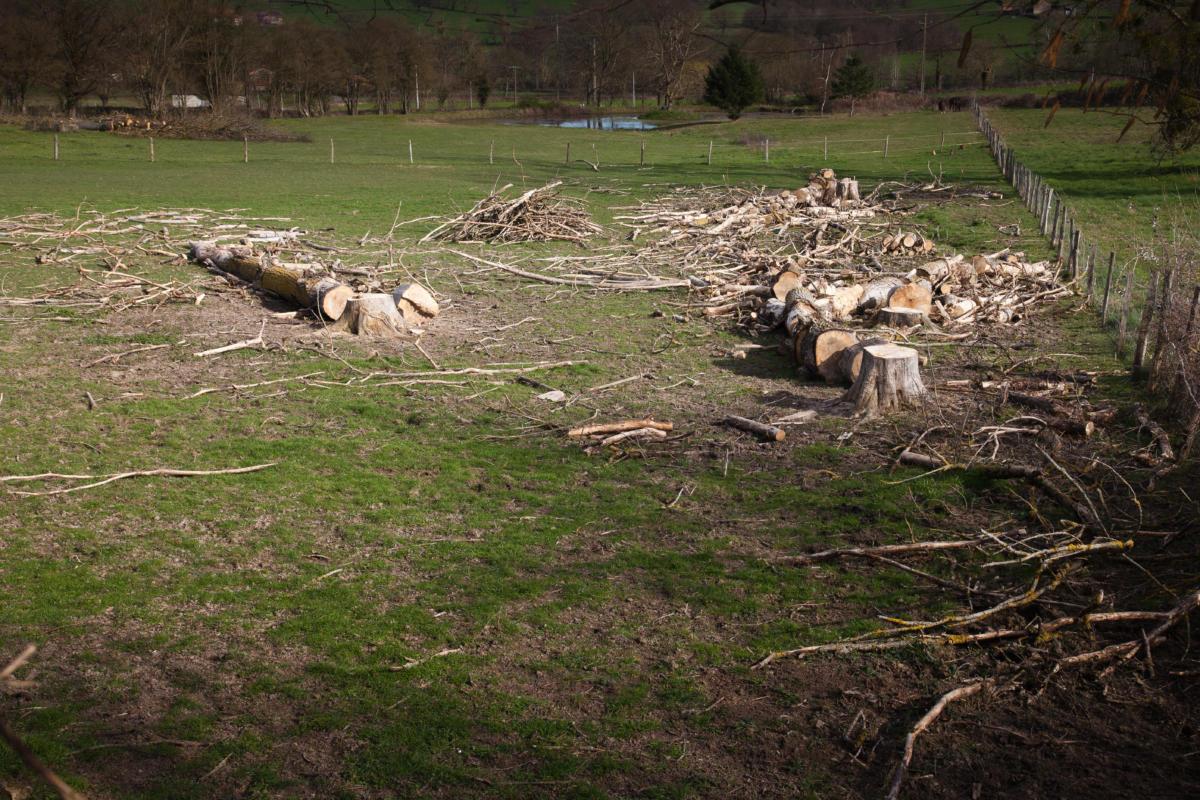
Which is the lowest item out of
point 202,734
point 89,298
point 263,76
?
point 202,734

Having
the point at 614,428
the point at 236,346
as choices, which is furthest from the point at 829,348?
the point at 236,346

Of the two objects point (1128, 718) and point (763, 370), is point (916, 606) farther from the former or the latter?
point (763, 370)

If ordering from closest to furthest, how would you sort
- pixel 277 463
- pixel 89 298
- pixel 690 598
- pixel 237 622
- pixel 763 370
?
1. pixel 237 622
2. pixel 690 598
3. pixel 277 463
4. pixel 763 370
5. pixel 89 298

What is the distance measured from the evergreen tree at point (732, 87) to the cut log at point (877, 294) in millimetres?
64822

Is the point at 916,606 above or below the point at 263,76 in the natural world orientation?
below

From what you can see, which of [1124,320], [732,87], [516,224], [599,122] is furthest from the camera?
[599,122]

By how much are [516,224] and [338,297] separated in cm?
825

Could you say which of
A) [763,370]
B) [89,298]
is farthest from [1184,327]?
[89,298]

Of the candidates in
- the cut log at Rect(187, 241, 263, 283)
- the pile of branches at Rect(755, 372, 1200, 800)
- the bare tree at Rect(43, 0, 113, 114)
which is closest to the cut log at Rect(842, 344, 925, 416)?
the pile of branches at Rect(755, 372, 1200, 800)

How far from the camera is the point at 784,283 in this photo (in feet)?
49.0

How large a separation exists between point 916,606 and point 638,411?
4.40 meters

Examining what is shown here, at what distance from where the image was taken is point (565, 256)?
62.4 feet

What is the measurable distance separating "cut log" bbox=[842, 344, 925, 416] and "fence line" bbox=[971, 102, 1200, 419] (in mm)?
2342

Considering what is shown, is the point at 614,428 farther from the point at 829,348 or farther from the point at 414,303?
the point at 414,303
